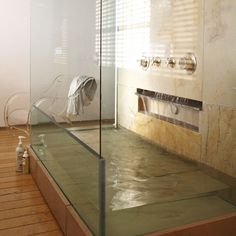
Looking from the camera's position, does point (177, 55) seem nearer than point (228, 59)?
No

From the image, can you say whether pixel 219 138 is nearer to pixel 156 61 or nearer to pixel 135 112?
pixel 156 61

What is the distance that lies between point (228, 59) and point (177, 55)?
64cm

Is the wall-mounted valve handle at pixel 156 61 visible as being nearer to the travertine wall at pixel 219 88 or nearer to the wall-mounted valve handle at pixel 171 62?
the wall-mounted valve handle at pixel 171 62

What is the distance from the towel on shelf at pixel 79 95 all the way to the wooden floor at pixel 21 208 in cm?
61

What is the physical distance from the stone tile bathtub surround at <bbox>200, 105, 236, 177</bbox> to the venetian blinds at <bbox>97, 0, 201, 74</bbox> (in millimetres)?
504

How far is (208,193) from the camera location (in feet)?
6.01

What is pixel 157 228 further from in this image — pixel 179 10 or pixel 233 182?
pixel 179 10

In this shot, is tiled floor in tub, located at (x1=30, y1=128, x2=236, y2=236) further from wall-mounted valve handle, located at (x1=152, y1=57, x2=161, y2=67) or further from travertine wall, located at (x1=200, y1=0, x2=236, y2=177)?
wall-mounted valve handle, located at (x1=152, y1=57, x2=161, y2=67)

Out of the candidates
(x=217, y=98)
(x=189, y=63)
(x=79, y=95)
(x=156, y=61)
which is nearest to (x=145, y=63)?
(x=156, y=61)

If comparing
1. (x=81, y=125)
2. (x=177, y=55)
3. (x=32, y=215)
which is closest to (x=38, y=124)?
(x=81, y=125)

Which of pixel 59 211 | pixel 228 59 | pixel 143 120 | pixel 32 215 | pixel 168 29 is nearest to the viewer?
pixel 59 211

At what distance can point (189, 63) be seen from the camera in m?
2.47

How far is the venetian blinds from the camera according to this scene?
95.0 inches

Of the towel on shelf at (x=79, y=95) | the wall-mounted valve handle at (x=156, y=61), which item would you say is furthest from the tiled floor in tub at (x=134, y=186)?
the wall-mounted valve handle at (x=156, y=61)
